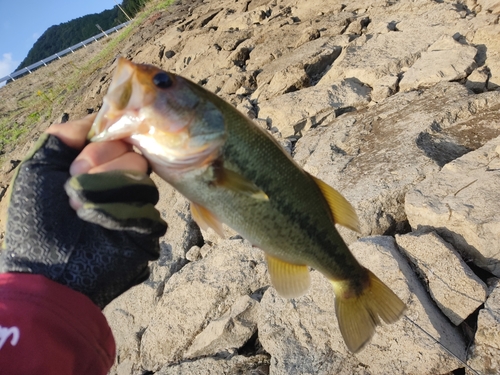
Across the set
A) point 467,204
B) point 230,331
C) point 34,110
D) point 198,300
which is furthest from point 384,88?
point 34,110

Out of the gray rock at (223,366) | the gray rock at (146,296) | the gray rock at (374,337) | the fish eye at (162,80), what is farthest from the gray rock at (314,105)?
the fish eye at (162,80)

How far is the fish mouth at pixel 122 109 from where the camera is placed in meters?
1.83

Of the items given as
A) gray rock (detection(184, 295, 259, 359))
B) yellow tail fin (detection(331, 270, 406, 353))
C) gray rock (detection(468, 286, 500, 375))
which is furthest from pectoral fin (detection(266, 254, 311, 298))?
gray rock (detection(184, 295, 259, 359))

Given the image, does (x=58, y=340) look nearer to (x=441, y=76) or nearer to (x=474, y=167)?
(x=474, y=167)

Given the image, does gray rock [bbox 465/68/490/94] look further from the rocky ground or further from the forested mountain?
the forested mountain

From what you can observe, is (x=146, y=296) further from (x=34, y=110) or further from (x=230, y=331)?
(x=34, y=110)

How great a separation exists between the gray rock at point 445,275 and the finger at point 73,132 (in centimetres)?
247

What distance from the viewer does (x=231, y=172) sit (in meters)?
1.97

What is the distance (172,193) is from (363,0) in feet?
18.4

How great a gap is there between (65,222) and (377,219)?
260cm

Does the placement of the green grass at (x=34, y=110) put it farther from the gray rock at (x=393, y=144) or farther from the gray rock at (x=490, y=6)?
the gray rock at (x=490, y=6)

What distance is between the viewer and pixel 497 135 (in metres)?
4.03

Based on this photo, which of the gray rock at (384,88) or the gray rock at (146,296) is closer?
the gray rock at (146,296)

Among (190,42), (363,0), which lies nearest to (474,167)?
(363,0)
